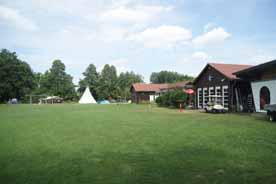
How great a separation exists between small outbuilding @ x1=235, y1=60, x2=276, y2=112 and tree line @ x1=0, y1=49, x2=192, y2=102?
1840 inches

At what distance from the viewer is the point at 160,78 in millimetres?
95562

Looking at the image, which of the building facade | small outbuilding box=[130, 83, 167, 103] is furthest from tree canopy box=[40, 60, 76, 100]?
the building facade

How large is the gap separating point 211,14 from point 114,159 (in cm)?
1321

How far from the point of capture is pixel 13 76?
52219 millimetres

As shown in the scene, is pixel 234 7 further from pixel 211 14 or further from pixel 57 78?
pixel 57 78

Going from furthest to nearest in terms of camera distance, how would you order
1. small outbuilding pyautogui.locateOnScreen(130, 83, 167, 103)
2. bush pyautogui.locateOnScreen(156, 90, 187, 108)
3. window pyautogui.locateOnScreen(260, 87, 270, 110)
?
small outbuilding pyautogui.locateOnScreen(130, 83, 167, 103)
bush pyautogui.locateOnScreen(156, 90, 187, 108)
window pyautogui.locateOnScreen(260, 87, 270, 110)

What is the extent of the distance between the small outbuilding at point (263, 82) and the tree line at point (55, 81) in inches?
1840

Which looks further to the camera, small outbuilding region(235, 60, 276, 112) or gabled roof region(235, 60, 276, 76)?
small outbuilding region(235, 60, 276, 112)

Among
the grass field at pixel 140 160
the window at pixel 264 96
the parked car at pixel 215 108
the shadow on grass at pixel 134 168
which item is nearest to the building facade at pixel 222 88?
the parked car at pixel 215 108

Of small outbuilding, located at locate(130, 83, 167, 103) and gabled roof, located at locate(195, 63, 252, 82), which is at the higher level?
gabled roof, located at locate(195, 63, 252, 82)

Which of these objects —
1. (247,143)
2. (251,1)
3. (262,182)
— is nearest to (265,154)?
(247,143)

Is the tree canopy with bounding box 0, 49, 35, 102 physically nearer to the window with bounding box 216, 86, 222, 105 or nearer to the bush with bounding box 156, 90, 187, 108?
the bush with bounding box 156, 90, 187, 108

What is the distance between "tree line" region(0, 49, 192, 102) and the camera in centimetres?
5228

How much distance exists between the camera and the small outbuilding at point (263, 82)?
15.6m
